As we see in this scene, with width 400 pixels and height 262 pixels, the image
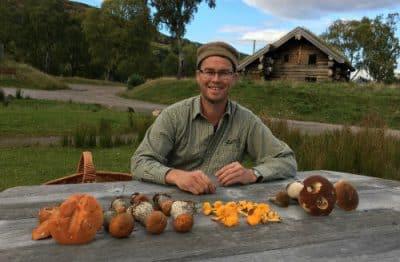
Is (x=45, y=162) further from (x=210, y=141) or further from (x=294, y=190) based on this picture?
(x=294, y=190)

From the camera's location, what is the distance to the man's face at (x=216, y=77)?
2.74 metres

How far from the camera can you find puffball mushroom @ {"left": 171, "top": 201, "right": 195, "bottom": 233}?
1.64 metres

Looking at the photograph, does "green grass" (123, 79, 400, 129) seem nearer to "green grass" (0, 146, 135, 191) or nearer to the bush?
the bush

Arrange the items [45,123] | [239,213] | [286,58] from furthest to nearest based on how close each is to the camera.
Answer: [286,58]
[45,123]
[239,213]

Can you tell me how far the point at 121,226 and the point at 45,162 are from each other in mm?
6078

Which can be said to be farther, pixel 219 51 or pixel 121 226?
pixel 219 51

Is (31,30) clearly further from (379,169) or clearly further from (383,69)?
(379,169)

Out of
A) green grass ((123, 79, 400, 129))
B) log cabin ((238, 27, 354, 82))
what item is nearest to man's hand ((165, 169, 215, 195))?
green grass ((123, 79, 400, 129))

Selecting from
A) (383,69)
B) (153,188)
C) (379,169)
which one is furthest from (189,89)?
(383,69)

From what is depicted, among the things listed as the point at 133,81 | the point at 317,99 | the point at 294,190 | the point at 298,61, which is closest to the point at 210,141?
the point at 294,190

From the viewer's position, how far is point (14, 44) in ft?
196

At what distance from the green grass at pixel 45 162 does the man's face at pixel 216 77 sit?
395 cm

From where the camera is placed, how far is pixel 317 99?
2003cm

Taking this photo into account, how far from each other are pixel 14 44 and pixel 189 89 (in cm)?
4441
